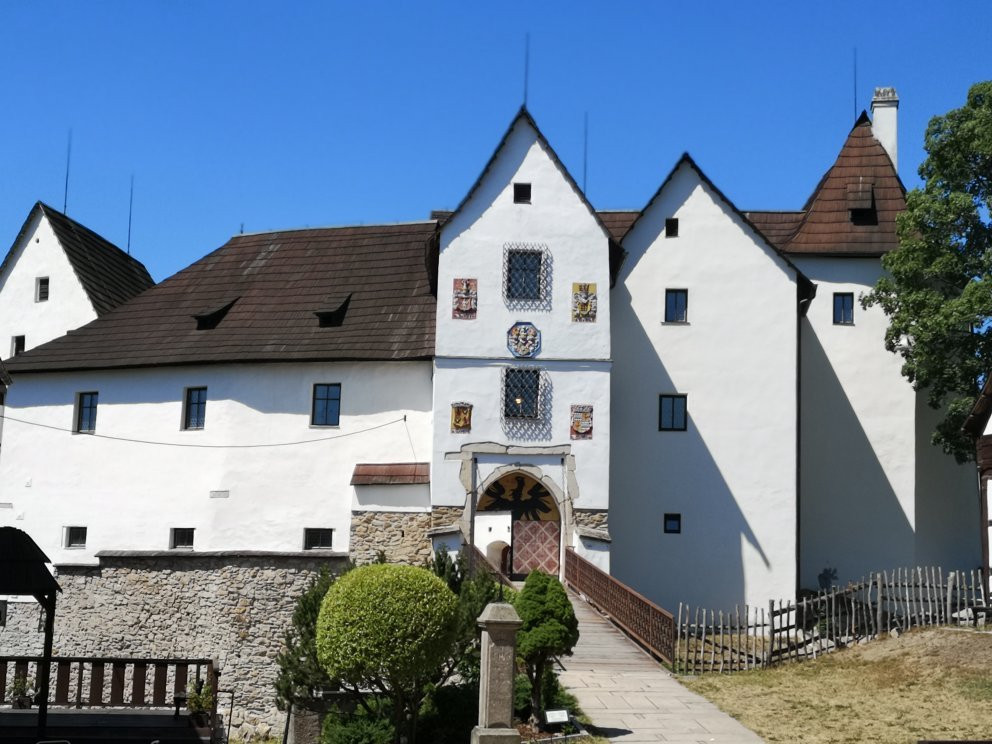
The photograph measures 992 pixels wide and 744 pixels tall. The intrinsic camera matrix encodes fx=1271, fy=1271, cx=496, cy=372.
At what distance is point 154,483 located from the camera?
3172cm

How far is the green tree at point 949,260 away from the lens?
29.7m

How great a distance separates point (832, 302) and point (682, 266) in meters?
4.50

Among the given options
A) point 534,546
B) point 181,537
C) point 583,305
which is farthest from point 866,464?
point 181,537

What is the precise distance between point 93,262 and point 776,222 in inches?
809

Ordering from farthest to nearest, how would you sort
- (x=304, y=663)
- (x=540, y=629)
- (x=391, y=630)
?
(x=304, y=663), (x=540, y=629), (x=391, y=630)

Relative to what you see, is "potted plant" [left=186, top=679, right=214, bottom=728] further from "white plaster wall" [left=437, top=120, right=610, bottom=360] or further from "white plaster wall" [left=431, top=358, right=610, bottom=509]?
"white plaster wall" [left=437, top=120, right=610, bottom=360]

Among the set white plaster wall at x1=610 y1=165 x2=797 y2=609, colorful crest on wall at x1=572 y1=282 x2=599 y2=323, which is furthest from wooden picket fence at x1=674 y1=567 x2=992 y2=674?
colorful crest on wall at x1=572 y1=282 x2=599 y2=323

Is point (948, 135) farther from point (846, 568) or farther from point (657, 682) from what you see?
point (657, 682)

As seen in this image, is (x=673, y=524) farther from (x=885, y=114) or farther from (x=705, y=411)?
(x=885, y=114)

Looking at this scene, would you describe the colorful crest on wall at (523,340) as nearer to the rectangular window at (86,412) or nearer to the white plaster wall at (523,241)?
the white plaster wall at (523,241)

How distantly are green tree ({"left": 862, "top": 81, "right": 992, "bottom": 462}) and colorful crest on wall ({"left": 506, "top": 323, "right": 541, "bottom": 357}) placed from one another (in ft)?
29.3

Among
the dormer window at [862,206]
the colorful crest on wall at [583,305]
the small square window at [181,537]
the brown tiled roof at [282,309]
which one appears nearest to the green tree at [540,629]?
the colorful crest on wall at [583,305]

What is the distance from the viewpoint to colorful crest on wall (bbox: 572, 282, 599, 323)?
2958cm

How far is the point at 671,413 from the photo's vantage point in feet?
105
